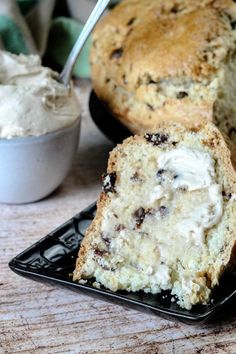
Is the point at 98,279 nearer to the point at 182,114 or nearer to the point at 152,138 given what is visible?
the point at 152,138

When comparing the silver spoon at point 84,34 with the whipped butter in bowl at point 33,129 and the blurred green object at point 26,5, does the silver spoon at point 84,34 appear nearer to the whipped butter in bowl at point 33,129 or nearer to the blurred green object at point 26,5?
the whipped butter in bowl at point 33,129

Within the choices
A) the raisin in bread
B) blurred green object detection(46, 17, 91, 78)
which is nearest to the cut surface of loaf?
the raisin in bread

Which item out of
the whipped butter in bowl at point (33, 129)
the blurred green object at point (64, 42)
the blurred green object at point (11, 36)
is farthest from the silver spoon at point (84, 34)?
the blurred green object at point (64, 42)

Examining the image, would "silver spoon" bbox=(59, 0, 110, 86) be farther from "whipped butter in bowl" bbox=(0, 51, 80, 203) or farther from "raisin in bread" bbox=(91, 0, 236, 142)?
"raisin in bread" bbox=(91, 0, 236, 142)

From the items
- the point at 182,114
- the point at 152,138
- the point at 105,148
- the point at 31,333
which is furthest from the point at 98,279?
the point at 105,148

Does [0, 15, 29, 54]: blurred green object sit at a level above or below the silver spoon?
below

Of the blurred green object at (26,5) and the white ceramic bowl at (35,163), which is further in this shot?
the blurred green object at (26,5)

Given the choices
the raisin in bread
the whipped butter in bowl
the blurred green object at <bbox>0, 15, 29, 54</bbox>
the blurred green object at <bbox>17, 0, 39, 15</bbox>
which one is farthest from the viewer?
the blurred green object at <bbox>17, 0, 39, 15</bbox>
